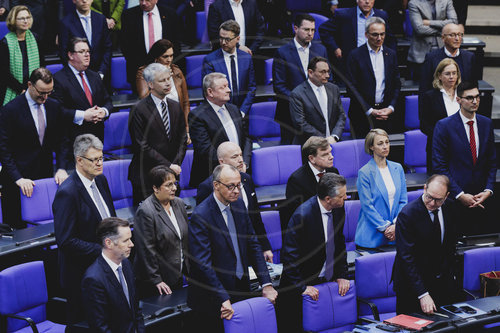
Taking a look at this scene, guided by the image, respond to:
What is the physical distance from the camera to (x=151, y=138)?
5504 millimetres

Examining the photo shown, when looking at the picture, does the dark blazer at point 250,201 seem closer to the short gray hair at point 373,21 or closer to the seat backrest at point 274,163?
the seat backrest at point 274,163

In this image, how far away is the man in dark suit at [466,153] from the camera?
574 centimetres

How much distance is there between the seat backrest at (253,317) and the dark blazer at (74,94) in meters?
2.41

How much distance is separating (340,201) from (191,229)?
0.92 m

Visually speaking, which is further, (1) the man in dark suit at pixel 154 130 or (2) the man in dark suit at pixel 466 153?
(2) the man in dark suit at pixel 466 153

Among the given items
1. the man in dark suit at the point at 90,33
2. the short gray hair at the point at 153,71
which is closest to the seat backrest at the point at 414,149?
the short gray hair at the point at 153,71

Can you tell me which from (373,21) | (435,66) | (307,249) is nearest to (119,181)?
(307,249)

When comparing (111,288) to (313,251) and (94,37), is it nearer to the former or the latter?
(313,251)

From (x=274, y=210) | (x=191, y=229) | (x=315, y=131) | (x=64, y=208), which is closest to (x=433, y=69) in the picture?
(x=315, y=131)

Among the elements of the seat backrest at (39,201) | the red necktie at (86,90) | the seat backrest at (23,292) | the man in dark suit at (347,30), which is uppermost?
the man in dark suit at (347,30)

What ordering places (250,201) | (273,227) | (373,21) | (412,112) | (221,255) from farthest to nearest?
1. (412,112)
2. (373,21)
3. (273,227)
4. (250,201)
5. (221,255)

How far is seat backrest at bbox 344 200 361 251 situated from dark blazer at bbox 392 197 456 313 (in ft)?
2.65

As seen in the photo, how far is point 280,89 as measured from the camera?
6602 mm

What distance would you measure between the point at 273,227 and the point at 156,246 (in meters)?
1.02
